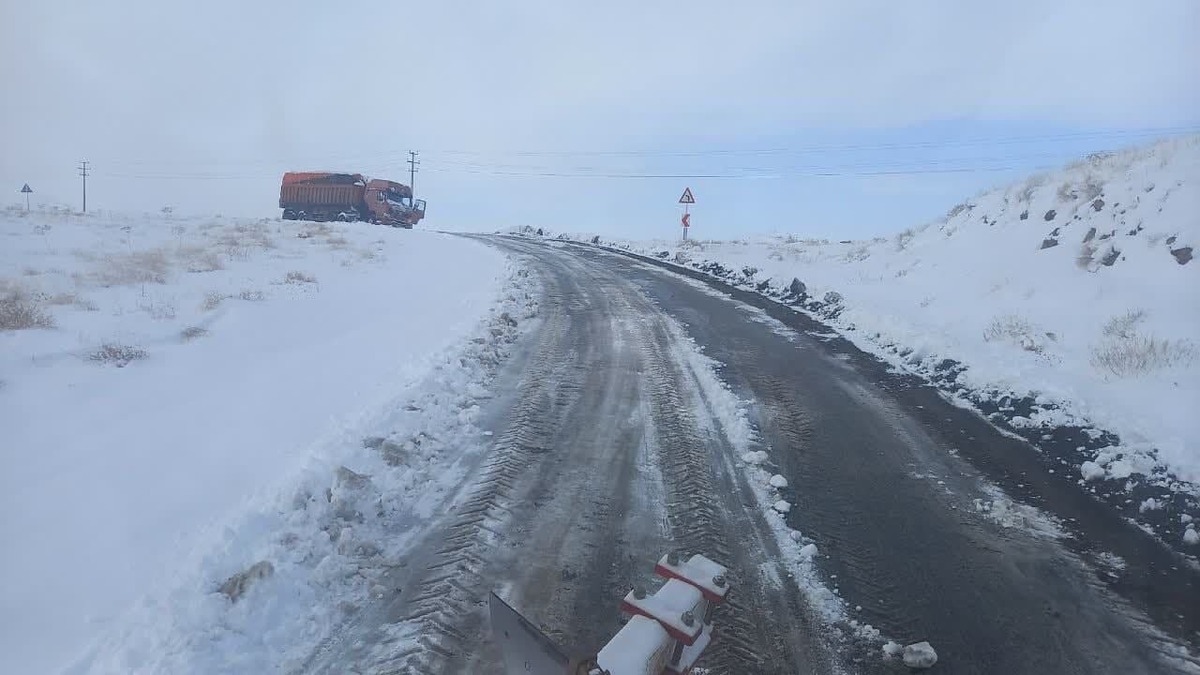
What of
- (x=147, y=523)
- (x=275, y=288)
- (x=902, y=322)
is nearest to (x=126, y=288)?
(x=275, y=288)

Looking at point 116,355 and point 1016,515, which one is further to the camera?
point 116,355

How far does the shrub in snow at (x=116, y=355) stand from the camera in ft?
22.8

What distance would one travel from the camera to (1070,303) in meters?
10.1

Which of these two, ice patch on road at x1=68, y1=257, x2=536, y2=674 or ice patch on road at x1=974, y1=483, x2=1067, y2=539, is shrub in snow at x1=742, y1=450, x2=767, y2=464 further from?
ice patch on road at x1=68, y1=257, x2=536, y2=674

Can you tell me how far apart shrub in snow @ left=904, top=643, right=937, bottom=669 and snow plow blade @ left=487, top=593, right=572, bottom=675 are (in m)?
2.05

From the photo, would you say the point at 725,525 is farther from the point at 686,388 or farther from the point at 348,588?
A: the point at 686,388

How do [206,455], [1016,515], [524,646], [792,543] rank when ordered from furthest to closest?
[206,455] < [1016,515] < [792,543] < [524,646]

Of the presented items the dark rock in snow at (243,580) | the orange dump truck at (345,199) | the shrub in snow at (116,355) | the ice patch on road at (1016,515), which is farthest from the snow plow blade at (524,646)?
the orange dump truck at (345,199)

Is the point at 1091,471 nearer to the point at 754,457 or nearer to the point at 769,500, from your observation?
the point at 754,457

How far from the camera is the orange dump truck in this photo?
36.1 metres

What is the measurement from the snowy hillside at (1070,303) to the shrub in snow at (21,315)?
38.0 ft

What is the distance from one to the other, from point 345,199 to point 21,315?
30.6m

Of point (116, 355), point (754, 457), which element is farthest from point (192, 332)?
point (754, 457)

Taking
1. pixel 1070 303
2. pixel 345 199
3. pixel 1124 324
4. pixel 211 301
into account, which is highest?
pixel 345 199
